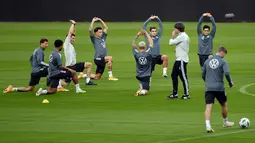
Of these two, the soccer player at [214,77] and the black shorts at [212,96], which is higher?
the soccer player at [214,77]

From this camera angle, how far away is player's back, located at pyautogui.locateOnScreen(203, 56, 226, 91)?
1831cm

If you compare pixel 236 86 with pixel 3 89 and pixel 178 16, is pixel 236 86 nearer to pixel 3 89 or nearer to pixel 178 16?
pixel 3 89

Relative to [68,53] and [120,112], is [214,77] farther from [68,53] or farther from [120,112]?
[68,53]

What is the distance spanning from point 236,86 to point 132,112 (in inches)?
251

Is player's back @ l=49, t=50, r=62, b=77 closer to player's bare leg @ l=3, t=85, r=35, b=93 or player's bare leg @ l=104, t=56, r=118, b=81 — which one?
player's bare leg @ l=3, t=85, r=35, b=93

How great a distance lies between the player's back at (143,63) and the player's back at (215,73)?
6.65 meters

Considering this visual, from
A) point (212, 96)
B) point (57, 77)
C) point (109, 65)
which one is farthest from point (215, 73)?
point (109, 65)

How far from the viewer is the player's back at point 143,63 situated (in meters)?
25.0

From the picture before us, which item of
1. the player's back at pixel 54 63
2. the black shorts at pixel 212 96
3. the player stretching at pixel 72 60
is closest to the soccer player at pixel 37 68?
the player's back at pixel 54 63

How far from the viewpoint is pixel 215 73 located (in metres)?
18.4

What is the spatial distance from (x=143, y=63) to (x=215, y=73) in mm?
6807

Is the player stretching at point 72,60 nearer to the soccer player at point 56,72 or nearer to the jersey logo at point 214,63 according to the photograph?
the soccer player at point 56,72

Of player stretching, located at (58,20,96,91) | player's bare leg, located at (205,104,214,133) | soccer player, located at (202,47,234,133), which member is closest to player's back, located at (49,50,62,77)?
player stretching, located at (58,20,96,91)

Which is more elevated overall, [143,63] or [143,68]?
[143,63]
